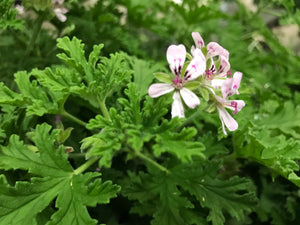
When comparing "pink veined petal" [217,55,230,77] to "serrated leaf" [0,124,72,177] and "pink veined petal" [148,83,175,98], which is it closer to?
"pink veined petal" [148,83,175,98]

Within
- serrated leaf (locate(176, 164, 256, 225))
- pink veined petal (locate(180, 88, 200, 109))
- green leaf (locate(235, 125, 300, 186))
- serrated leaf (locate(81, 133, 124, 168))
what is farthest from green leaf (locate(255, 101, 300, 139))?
serrated leaf (locate(81, 133, 124, 168))

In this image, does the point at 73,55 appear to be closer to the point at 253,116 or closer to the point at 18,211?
the point at 18,211

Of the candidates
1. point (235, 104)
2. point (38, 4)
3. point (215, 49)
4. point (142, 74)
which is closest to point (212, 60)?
point (215, 49)

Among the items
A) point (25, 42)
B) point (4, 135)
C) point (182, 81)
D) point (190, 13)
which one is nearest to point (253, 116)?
point (182, 81)

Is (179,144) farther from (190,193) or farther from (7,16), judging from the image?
(7,16)

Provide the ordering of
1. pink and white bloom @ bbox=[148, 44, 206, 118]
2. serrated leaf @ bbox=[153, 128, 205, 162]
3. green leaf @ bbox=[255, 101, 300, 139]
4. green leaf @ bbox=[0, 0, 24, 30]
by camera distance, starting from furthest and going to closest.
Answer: green leaf @ bbox=[255, 101, 300, 139]
green leaf @ bbox=[0, 0, 24, 30]
pink and white bloom @ bbox=[148, 44, 206, 118]
serrated leaf @ bbox=[153, 128, 205, 162]

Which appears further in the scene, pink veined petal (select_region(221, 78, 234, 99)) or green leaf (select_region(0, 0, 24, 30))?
green leaf (select_region(0, 0, 24, 30))

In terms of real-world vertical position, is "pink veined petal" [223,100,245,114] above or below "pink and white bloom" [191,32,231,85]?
below

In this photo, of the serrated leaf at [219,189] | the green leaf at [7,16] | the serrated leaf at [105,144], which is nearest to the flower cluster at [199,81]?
the serrated leaf at [105,144]
